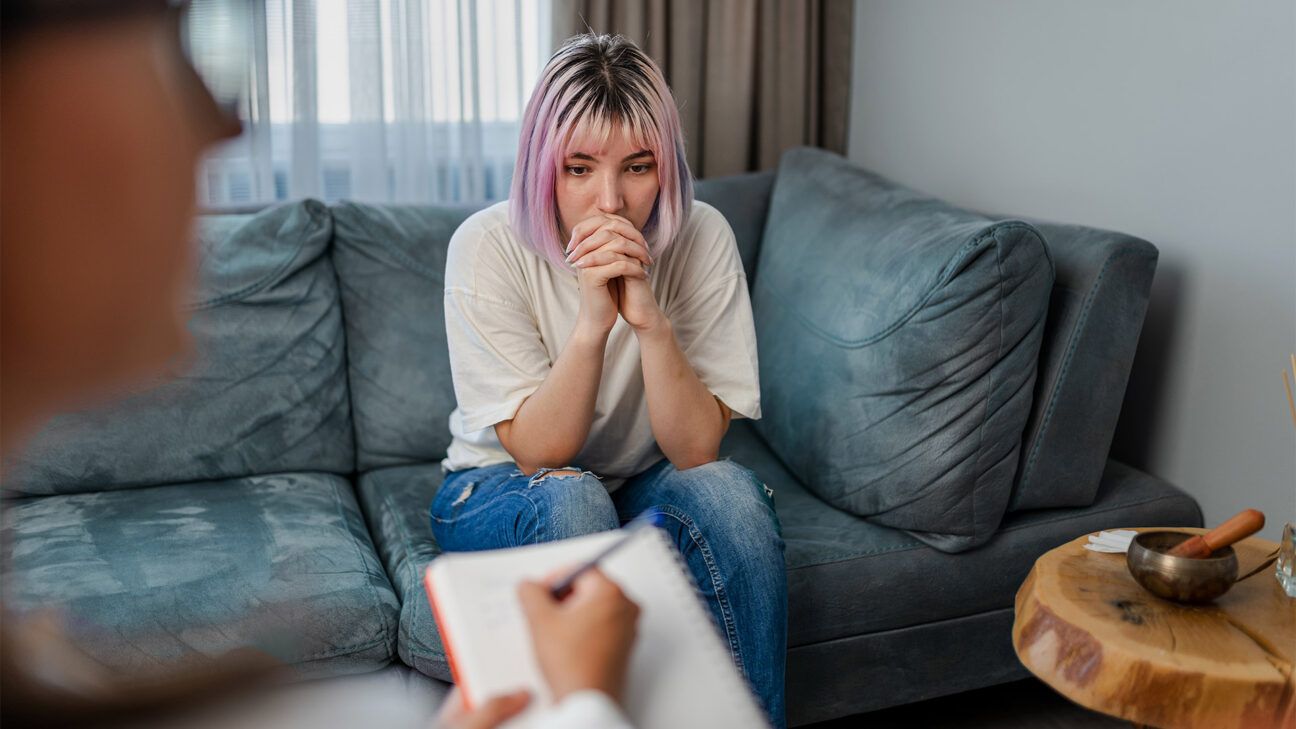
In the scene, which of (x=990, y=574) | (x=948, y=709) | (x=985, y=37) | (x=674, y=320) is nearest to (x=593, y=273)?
(x=674, y=320)

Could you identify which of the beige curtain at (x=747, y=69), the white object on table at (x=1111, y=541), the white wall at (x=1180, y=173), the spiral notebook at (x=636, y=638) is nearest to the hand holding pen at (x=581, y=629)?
the spiral notebook at (x=636, y=638)

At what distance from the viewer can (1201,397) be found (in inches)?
72.4

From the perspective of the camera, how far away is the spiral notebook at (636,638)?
2.13ft

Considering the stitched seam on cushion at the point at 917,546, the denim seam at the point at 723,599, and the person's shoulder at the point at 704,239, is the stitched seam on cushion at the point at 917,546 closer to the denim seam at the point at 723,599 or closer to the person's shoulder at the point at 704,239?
the denim seam at the point at 723,599

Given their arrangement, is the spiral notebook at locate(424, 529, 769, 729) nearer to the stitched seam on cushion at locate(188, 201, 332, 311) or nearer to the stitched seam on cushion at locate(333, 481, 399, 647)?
the stitched seam on cushion at locate(333, 481, 399, 647)

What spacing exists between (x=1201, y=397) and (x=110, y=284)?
179 cm

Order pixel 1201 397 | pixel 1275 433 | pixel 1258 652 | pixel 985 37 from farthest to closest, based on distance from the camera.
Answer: pixel 985 37 < pixel 1201 397 < pixel 1275 433 < pixel 1258 652

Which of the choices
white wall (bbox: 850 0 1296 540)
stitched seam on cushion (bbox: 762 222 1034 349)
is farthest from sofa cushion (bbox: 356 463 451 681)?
white wall (bbox: 850 0 1296 540)

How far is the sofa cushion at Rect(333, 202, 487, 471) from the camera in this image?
7.04 ft

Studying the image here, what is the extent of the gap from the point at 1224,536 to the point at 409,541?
1.16 metres

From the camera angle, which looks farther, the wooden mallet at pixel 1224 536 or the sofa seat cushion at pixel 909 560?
the sofa seat cushion at pixel 909 560

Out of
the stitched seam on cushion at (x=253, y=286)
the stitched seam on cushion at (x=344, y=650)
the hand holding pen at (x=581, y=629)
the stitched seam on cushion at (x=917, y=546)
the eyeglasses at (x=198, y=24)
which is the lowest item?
the stitched seam on cushion at (x=344, y=650)

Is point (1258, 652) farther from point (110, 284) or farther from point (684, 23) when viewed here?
point (684, 23)

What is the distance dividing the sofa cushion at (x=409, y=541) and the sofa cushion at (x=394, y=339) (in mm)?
56
